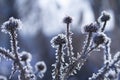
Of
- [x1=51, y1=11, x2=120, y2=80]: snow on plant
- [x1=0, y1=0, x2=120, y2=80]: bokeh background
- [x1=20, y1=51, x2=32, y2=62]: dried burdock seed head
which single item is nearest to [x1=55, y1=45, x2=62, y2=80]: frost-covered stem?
[x1=51, y1=11, x2=120, y2=80]: snow on plant

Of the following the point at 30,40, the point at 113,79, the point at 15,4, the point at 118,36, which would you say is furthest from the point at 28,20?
the point at 113,79

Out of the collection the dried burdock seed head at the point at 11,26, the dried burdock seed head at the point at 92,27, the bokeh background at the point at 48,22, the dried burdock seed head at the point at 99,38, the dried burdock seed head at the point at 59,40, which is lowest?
the dried burdock seed head at the point at 99,38

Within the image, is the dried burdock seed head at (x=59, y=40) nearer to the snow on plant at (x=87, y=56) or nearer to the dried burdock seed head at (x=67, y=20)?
the snow on plant at (x=87, y=56)

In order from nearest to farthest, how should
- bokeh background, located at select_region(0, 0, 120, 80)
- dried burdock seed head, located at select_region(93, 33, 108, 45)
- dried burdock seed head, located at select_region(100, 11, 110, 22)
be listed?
dried burdock seed head, located at select_region(93, 33, 108, 45) < dried burdock seed head, located at select_region(100, 11, 110, 22) < bokeh background, located at select_region(0, 0, 120, 80)

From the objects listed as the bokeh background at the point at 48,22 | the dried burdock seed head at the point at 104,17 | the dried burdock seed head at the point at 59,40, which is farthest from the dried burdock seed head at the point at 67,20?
the bokeh background at the point at 48,22

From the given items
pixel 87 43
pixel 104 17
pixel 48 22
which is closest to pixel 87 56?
pixel 87 43

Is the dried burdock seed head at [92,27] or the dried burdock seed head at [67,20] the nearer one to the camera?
the dried burdock seed head at [92,27]

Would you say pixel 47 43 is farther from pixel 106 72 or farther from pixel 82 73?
pixel 106 72

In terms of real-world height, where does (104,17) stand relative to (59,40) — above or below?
above

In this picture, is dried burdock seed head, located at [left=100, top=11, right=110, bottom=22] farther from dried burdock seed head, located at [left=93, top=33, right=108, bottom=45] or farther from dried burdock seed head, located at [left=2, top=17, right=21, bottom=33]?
dried burdock seed head, located at [left=2, top=17, right=21, bottom=33]

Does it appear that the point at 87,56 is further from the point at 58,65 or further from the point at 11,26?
the point at 11,26

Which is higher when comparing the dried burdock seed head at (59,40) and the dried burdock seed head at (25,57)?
the dried burdock seed head at (25,57)
